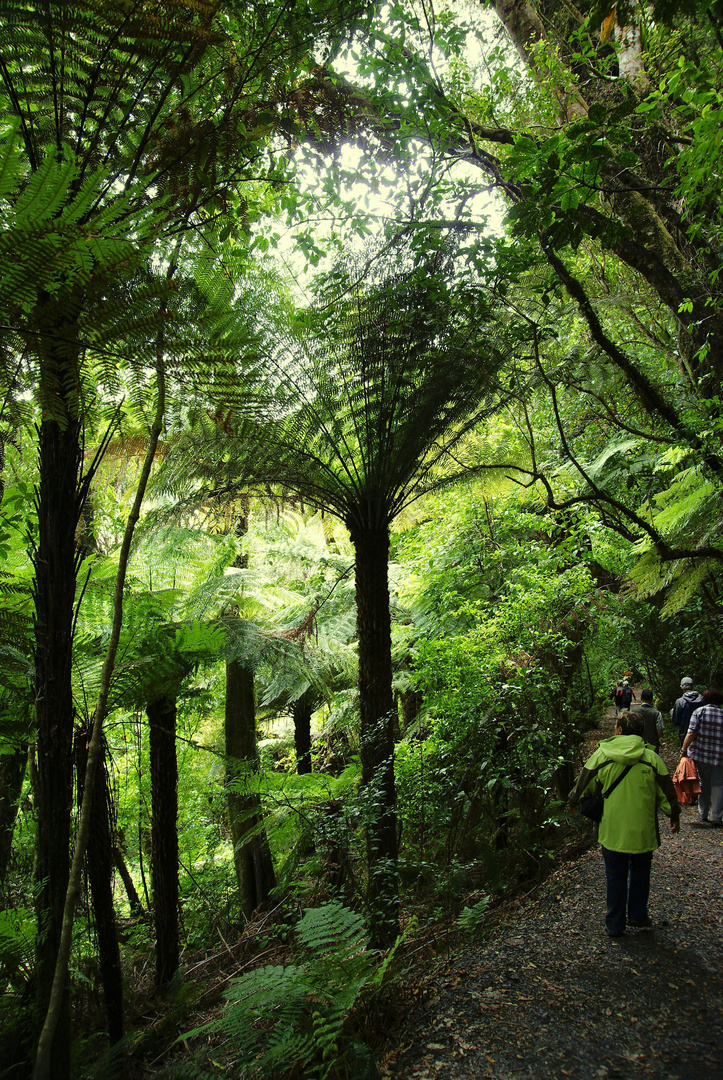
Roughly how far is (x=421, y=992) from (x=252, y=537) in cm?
538

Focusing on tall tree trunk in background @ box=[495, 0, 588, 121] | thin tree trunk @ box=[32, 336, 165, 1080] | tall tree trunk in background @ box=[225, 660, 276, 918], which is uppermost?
tall tree trunk in background @ box=[495, 0, 588, 121]

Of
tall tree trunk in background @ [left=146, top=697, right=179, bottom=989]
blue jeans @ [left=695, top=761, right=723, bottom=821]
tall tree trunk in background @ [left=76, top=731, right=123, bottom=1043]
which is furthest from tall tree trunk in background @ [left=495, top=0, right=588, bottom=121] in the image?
blue jeans @ [left=695, top=761, right=723, bottom=821]

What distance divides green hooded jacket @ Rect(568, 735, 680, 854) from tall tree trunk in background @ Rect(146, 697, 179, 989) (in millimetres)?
3000

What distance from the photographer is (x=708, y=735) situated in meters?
5.59

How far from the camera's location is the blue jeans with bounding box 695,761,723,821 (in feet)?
18.9

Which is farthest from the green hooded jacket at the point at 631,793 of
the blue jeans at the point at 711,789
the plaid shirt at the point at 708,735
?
the blue jeans at the point at 711,789

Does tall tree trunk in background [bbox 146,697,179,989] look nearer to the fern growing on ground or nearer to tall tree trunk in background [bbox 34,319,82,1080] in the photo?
the fern growing on ground

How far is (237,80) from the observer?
2.42 metres

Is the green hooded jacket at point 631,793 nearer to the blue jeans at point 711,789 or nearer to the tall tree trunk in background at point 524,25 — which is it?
the blue jeans at point 711,789

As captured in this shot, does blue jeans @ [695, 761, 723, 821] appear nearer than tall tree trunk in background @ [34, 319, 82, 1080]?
No

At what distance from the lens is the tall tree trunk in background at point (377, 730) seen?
3.12m

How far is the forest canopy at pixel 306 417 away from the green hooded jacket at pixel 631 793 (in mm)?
812

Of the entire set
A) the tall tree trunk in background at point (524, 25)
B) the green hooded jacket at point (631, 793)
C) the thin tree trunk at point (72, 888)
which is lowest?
the green hooded jacket at point (631, 793)

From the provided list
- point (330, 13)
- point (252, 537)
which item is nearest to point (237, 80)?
point (330, 13)
